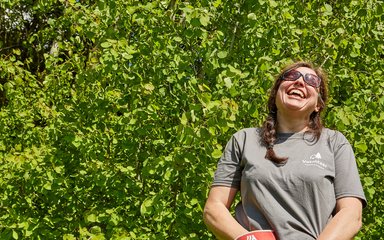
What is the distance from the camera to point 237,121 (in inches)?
181

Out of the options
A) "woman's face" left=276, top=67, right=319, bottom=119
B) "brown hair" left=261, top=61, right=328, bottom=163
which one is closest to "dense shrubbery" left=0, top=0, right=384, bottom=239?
"brown hair" left=261, top=61, right=328, bottom=163

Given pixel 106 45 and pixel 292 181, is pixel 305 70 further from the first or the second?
pixel 106 45

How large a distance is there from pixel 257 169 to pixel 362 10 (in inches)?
112

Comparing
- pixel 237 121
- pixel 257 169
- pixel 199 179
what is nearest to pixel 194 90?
pixel 237 121

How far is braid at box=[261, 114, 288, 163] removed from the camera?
252cm

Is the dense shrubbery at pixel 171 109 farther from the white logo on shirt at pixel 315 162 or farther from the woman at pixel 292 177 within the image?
the white logo on shirt at pixel 315 162

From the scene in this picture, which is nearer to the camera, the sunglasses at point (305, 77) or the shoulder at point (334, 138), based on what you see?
the shoulder at point (334, 138)

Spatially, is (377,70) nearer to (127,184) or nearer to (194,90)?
(194,90)

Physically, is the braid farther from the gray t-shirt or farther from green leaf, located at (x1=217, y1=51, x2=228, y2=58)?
green leaf, located at (x1=217, y1=51, x2=228, y2=58)

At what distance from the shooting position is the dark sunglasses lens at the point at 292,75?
8.94 feet

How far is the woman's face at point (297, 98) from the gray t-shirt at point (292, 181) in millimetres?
109

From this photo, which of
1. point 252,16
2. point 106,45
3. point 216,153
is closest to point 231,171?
point 216,153

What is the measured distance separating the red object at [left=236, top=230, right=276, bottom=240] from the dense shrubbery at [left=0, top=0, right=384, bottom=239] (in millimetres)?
1521

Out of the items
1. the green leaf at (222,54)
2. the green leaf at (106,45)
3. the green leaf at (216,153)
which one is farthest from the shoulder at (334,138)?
the green leaf at (106,45)
